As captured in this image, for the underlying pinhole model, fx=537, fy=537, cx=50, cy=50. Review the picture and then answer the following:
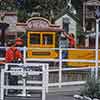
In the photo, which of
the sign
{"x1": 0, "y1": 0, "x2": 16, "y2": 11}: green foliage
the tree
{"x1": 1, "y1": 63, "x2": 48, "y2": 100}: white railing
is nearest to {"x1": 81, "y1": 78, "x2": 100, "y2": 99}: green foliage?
{"x1": 1, "y1": 63, "x2": 48, "y2": 100}: white railing

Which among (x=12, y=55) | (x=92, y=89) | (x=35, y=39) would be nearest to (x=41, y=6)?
(x=35, y=39)

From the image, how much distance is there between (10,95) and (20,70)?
3.08ft

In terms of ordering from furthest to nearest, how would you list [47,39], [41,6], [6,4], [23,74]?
[41,6], [6,4], [47,39], [23,74]

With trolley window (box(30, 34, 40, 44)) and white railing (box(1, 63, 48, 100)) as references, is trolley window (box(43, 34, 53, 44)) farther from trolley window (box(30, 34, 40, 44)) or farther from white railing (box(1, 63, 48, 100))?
white railing (box(1, 63, 48, 100))

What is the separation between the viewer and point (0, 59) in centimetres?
2053

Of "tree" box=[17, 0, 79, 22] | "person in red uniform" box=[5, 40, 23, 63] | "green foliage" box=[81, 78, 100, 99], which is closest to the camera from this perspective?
"green foliage" box=[81, 78, 100, 99]

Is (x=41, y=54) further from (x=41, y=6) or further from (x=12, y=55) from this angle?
(x=41, y=6)

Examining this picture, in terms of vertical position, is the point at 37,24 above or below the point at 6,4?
below

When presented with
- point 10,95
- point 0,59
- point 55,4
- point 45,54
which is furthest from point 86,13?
point 10,95

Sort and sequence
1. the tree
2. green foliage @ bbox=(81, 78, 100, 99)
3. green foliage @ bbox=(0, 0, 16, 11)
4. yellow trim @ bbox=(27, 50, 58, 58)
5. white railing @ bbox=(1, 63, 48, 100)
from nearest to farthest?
1. green foliage @ bbox=(81, 78, 100, 99)
2. white railing @ bbox=(1, 63, 48, 100)
3. yellow trim @ bbox=(27, 50, 58, 58)
4. green foliage @ bbox=(0, 0, 16, 11)
5. the tree

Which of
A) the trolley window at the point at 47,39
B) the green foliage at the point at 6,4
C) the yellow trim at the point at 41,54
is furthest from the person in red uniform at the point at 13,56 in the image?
the green foliage at the point at 6,4

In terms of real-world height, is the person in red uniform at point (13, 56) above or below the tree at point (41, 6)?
below

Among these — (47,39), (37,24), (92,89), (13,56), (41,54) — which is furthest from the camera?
(37,24)

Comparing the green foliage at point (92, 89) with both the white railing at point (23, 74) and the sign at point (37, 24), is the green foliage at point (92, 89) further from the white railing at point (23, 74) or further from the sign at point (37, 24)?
the sign at point (37, 24)
